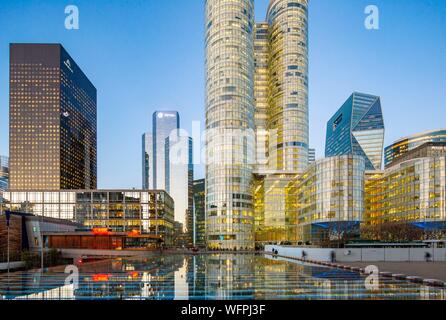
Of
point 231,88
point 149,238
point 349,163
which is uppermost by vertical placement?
point 231,88

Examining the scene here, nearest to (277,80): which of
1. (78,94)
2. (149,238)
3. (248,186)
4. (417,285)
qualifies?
(248,186)

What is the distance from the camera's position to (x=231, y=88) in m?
111

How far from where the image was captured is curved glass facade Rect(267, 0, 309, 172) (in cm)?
14200

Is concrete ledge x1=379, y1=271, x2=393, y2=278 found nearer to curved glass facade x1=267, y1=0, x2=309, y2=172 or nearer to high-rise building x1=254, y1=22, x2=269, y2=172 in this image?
curved glass facade x1=267, y1=0, x2=309, y2=172

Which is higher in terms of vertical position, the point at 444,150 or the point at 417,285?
the point at 444,150

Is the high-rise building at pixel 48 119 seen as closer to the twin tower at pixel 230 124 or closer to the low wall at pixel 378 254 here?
the twin tower at pixel 230 124

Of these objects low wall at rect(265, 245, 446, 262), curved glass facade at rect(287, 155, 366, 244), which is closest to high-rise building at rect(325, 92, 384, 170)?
curved glass facade at rect(287, 155, 366, 244)

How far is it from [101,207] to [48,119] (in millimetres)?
64816

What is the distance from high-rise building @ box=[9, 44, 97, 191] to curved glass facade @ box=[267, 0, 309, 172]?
7695cm

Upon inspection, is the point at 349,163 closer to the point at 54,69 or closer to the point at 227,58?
the point at 227,58

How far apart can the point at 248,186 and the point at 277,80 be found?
167 ft

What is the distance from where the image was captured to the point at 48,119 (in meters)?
161
